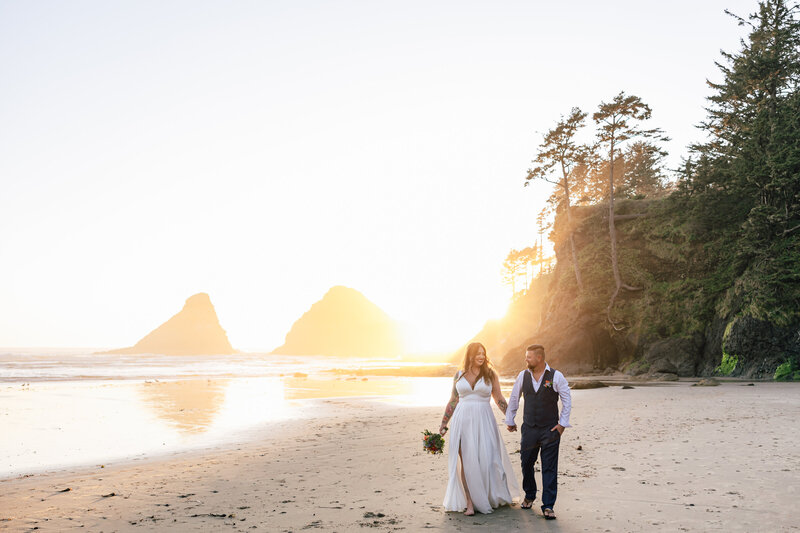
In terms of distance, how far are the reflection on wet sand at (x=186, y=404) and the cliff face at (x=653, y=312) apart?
22.4 metres

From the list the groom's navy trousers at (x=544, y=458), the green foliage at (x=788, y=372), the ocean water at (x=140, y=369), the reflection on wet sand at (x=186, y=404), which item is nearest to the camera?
the groom's navy trousers at (x=544, y=458)

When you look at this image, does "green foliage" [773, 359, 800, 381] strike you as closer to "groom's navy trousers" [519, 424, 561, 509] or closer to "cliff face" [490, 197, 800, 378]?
"cliff face" [490, 197, 800, 378]

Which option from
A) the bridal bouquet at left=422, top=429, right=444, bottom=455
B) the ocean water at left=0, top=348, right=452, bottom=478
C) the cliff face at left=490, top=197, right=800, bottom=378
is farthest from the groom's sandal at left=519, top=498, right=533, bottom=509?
the cliff face at left=490, top=197, right=800, bottom=378

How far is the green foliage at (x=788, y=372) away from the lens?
22.9 meters

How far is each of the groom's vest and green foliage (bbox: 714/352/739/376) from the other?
23.6 m

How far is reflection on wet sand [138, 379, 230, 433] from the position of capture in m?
17.4

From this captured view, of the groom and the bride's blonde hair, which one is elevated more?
the bride's blonde hair

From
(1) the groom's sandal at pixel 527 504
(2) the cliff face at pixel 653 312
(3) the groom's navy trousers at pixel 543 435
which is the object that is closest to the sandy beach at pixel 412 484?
(1) the groom's sandal at pixel 527 504

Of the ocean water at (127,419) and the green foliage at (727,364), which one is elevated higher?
the green foliage at (727,364)

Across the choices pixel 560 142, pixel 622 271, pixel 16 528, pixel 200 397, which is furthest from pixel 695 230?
pixel 16 528

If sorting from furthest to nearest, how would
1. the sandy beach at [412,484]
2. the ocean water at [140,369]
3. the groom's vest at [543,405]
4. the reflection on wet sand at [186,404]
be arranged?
the ocean water at [140,369], the reflection on wet sand at [186,404], the groom's vest at [543,405], the sandy beach at [412,484]

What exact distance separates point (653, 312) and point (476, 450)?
29.9m

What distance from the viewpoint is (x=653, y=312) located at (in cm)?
3275

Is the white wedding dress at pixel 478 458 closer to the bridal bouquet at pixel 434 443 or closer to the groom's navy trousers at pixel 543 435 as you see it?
the groom's navy trousers at pixel 543 435
